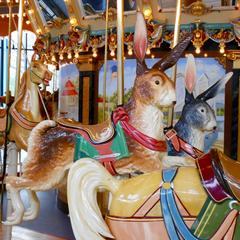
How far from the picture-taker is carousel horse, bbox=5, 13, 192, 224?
2.60 metres

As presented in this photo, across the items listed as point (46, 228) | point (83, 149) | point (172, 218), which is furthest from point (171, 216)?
point (46, 228)

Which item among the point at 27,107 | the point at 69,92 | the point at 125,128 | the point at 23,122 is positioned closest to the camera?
the point at 125,128

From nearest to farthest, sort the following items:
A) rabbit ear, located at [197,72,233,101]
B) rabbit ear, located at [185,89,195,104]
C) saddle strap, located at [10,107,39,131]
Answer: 1. rabbit ear, located at [197,72,233,101]
2. rabbit ear, located at [185,89,195,104]
3. saddle strap, located at [10,107,39,131]

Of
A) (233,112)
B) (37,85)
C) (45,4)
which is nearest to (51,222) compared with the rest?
(37,85)

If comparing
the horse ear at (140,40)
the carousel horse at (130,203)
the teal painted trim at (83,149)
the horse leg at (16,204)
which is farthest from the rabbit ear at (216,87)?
the carousel horse at (130,203)

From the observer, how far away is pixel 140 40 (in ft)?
8.44

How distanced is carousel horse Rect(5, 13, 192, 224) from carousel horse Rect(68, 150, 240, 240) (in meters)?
1.14

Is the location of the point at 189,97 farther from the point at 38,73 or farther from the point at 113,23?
the point at 113,23

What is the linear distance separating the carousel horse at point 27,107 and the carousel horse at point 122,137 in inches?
13.5

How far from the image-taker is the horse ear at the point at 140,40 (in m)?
2.54

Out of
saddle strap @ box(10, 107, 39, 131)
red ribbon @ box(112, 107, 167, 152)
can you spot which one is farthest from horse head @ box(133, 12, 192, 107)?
saddle strap @ box(10, 107, 39, 131)

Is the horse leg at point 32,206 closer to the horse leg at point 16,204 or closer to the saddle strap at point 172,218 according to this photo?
the horse leg at point 16,204

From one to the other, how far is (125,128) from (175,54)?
1.75ft

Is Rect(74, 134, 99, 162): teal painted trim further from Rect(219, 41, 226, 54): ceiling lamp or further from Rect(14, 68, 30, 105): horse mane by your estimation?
Rect(219, 41, 226, 54): ceiling lamp
